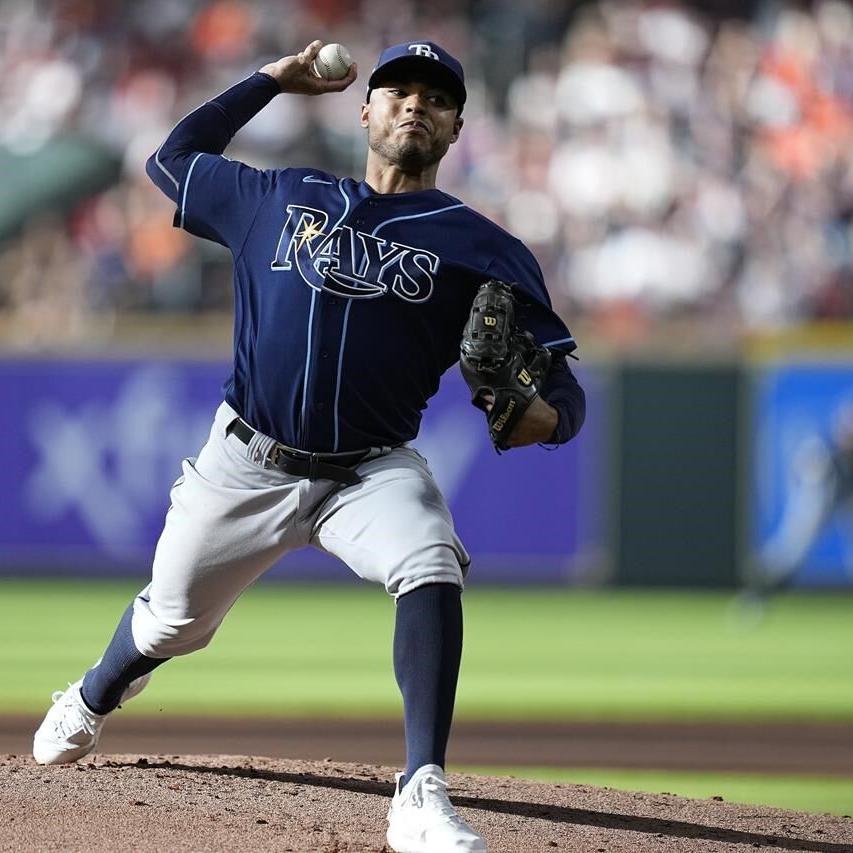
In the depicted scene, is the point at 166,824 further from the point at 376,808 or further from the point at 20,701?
the point at 20,701

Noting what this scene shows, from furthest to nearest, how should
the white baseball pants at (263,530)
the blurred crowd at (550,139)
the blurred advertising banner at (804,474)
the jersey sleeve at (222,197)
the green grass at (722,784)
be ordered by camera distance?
the blurred crowd at (550,139) < the blurred advertising banner at (804,474) < the green grass at (722,784) < the jersey sleeve at (222,197) < the white baseball pants at (263,530)

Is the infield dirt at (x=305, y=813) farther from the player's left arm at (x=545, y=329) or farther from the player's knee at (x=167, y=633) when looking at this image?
the player's left arm at (x=545, y=329)

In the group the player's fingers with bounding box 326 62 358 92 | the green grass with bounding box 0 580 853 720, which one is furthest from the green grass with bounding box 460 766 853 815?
the player's fingers with bounding box 326 62 358 92

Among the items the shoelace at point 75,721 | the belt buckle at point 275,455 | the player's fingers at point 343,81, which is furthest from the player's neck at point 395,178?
the shoelace at point 75,721

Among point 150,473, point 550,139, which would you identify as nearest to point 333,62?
point 150,473

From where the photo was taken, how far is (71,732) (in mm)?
3924

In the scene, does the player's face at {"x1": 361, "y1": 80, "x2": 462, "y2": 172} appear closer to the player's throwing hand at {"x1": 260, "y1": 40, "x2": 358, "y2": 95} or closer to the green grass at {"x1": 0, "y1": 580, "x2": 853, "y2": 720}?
the player's throwing hand at {"x1": 260, "y1": 40, "x2": 358, "y2": 95}

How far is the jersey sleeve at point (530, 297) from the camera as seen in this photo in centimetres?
353

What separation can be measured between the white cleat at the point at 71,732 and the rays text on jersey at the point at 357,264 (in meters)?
1.13

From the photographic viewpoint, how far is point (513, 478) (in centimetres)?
1109

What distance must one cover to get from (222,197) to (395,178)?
39 cm

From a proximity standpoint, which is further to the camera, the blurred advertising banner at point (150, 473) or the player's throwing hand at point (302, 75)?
the blurred advertising banner at point (150, 473)

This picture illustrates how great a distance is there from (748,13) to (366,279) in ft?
36.4

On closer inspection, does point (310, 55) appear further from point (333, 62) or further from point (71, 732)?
point (71, 732)
